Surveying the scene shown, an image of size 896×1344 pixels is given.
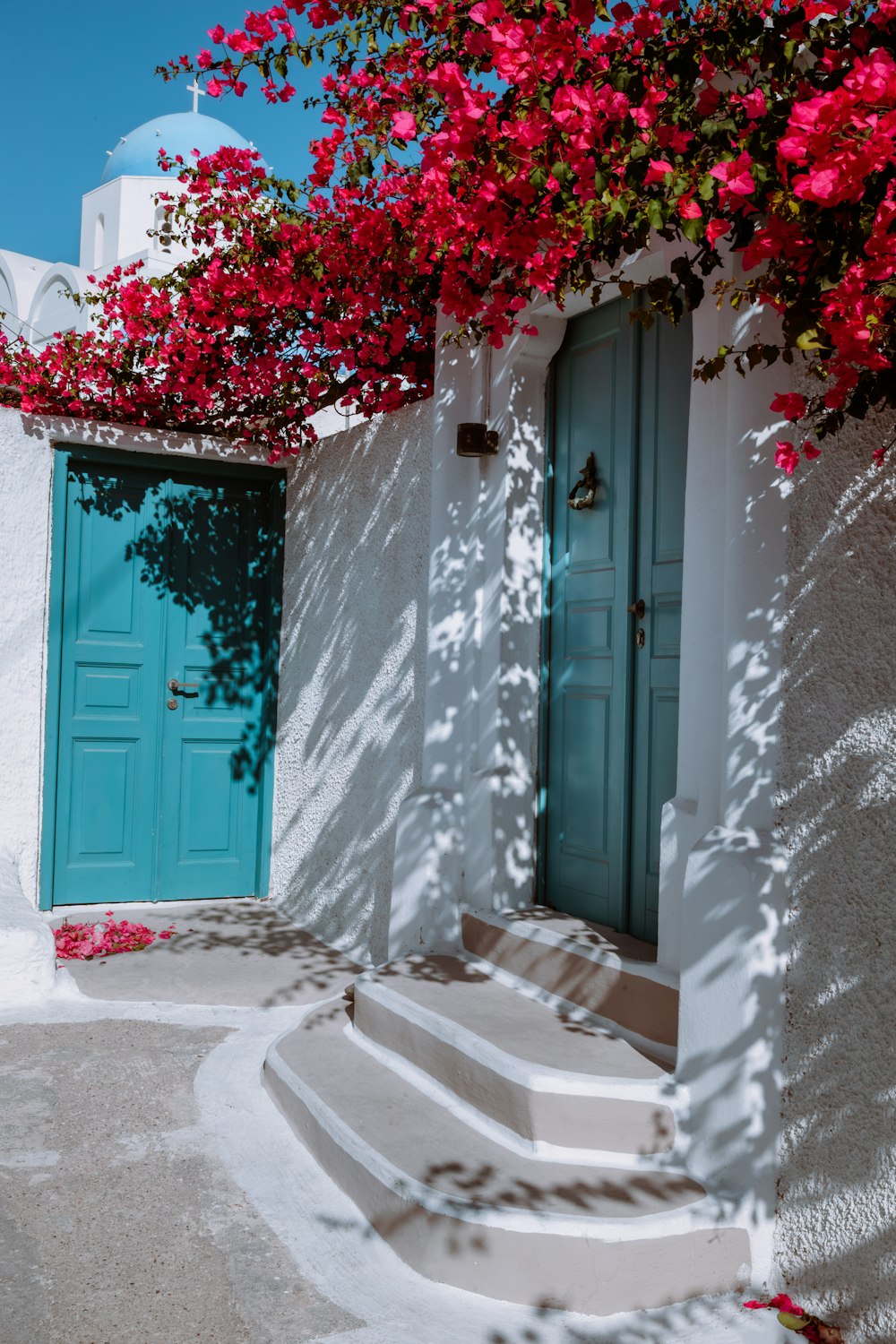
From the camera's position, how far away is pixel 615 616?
154 inches

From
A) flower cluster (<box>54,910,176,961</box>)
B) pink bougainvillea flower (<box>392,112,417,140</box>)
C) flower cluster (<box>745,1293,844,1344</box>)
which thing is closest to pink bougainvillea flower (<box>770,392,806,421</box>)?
pink bougainvillea flower (<box>392,112,417,140</box>)

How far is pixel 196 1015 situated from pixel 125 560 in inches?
109

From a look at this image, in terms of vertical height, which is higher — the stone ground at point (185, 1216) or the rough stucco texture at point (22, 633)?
the rough stucco texture at point (22, 633)

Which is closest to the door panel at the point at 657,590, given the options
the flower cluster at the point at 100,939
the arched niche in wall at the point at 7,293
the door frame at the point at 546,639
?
the door frame at the point at 546,639

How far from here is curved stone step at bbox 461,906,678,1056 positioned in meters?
3.19

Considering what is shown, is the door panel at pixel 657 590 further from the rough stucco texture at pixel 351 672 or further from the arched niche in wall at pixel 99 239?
the arched niche in wall at pixel 99 239

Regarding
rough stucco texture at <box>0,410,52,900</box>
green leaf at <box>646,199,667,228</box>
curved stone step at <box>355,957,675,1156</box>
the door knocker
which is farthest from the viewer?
rough stucco texture at <box>0,410,52,900</box>

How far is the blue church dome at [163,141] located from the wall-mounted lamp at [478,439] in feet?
64.9

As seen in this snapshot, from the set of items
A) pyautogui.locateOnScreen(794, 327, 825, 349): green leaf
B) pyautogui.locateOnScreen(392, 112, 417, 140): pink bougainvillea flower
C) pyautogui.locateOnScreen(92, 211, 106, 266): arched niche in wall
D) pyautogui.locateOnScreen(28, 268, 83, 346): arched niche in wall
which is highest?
pyautogui.locateOnScreen(92, 211, 106, 266): arched niche in wall

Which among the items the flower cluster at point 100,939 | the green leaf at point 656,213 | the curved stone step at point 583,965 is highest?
the green leaf at point 656,213

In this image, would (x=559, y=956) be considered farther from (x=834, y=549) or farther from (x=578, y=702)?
(x=834, y=549)

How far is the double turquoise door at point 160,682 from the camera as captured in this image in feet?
20.1

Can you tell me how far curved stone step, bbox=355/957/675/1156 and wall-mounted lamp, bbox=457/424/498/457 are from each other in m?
1.96

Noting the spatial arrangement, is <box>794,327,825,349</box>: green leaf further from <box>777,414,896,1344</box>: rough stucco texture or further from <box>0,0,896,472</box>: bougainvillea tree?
<box>777,414,896,1344</box>: rough stucco texture
